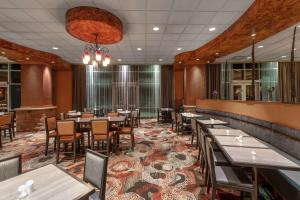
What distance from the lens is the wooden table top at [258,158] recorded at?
1935mm

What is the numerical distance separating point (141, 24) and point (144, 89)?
644cm

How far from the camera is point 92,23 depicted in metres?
3.66

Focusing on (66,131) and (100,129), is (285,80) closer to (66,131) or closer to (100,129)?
(100,129)

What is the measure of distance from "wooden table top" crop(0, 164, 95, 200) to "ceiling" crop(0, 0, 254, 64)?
3.13m

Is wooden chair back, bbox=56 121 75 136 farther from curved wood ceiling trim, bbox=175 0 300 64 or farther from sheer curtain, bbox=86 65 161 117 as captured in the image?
sheer curtain, bbox=86 65 161 117

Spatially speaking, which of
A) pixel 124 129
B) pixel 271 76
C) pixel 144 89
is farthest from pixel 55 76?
pixel 271 76

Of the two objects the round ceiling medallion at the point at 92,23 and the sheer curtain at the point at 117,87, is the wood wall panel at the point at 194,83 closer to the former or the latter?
the sheer curtain at the point at 117,87

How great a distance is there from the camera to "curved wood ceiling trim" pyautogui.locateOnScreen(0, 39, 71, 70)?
19.1 ft

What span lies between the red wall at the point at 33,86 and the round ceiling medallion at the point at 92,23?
4.84 metres

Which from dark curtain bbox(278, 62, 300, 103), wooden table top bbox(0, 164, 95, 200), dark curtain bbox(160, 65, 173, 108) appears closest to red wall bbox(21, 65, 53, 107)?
dark curtain bbox(160, 65, 173, 108)

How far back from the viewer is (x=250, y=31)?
13.8 feet

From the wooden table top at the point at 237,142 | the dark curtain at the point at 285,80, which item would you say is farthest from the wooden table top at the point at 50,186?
the dark curtain at the point at 285,80

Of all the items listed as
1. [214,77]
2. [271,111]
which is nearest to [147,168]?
[271,111]

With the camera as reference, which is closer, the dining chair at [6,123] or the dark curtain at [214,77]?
the dining chair at [6,123]
